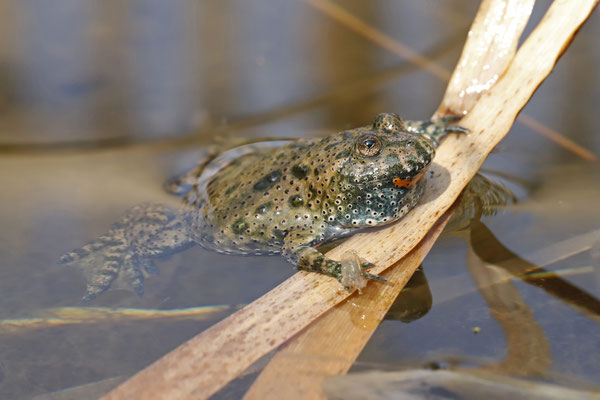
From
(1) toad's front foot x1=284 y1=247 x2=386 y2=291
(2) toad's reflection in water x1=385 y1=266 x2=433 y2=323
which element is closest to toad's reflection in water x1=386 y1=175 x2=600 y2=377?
(2) toad's reflection in water x1=385 y1=266 x2=433 y2=323

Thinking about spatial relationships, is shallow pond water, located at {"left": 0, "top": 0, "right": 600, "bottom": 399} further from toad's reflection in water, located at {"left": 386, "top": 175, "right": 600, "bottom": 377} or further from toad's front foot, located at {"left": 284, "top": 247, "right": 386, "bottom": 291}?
toad's front foot, located at {"left": 284, "top": 247, "right": 386, "bottom": 291}

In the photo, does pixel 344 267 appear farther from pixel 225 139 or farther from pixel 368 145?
pixel 225 139

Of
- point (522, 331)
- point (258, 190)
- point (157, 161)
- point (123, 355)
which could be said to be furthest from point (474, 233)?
point (157, 161)

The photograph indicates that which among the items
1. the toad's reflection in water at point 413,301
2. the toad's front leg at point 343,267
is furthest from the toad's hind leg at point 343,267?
the toad's reflection in water at point 413,301

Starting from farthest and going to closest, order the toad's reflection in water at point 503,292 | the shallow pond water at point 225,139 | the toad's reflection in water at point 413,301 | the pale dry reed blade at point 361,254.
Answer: the toad's reflection in water at point 413,301
the shallow pond water at point 225,139
the toad's reflection in water at point 503,292
the pale dry reed blade at point 361,254

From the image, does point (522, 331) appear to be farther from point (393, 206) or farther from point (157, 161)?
point (157, 161)

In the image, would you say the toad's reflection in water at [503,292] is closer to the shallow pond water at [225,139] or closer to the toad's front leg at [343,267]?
the shallow pond water at [225,139]

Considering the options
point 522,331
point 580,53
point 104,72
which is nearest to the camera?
point 522,331
